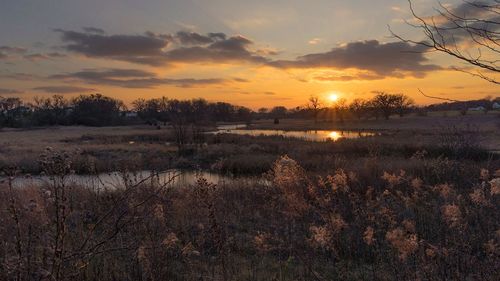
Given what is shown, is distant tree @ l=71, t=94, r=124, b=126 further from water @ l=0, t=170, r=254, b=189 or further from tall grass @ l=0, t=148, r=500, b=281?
tall grass @ l=0, t=148, r=500, b=281

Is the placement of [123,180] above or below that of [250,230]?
above

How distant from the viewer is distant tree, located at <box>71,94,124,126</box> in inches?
4328

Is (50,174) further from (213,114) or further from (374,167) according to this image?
(213,114)

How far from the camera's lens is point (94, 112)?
118875 mm

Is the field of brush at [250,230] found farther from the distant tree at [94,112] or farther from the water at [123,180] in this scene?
the distant tree at [94,112]

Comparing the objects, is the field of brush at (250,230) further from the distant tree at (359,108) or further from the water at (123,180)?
the distant tree at (359,108)

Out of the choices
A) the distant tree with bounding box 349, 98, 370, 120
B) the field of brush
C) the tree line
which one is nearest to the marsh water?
the field of brush

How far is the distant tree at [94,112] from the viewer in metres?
110

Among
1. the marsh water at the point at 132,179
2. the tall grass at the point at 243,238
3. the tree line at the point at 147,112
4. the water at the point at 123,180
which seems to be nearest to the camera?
the tall grass at the point at 243,238

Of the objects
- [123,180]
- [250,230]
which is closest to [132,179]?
[250,230]

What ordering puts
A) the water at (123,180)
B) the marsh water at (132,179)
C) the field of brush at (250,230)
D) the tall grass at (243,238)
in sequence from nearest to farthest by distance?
the tall grass at (243,238), the field of brush at (250,230), the water at (123,180), the marsh water at (132,179)

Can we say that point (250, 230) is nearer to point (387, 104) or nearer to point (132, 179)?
point (132, 179)

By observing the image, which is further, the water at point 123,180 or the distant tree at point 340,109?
the distant tree at point 340,109

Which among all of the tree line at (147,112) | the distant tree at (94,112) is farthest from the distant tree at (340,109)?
the distant tree at (94,112)
